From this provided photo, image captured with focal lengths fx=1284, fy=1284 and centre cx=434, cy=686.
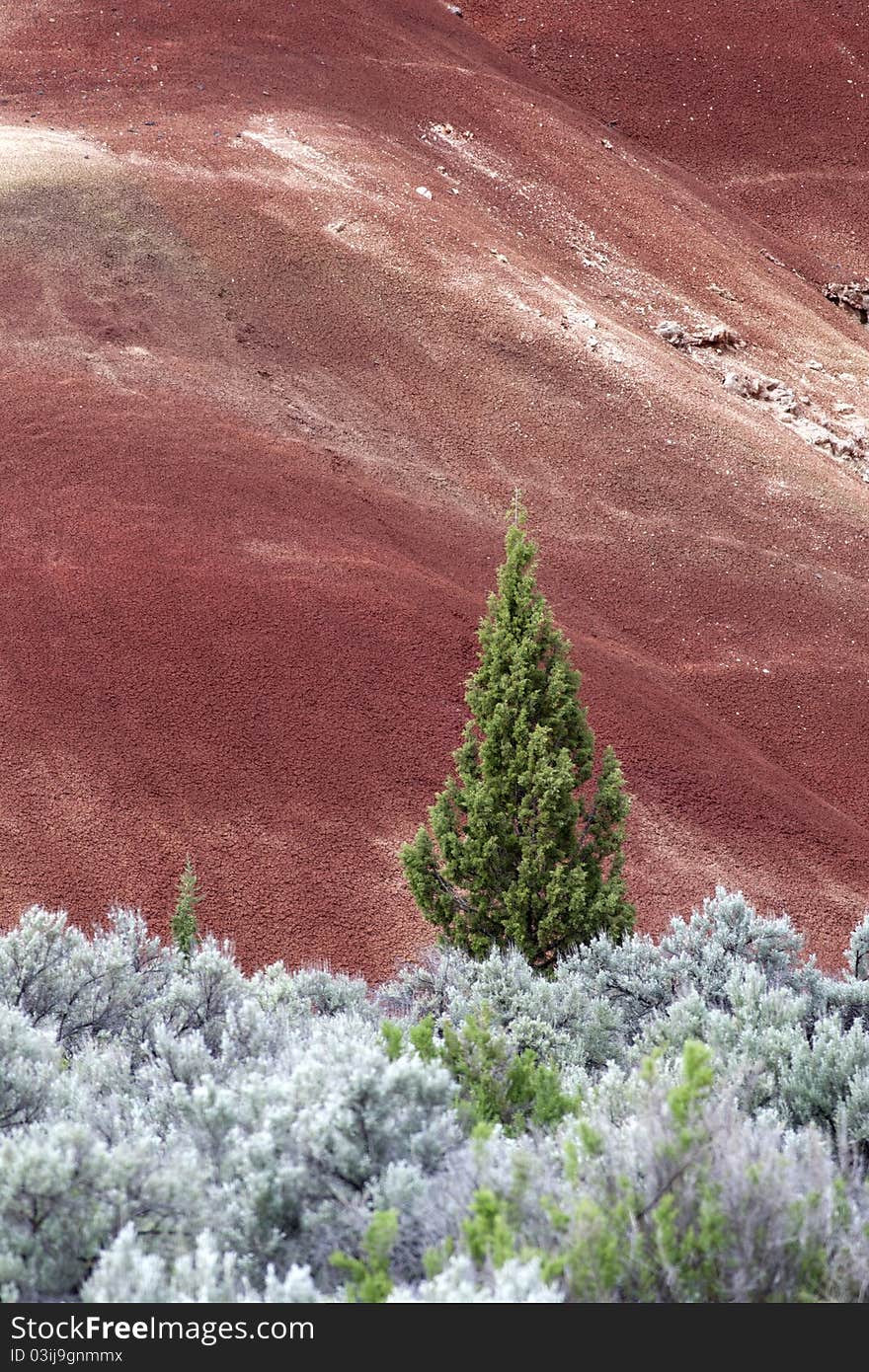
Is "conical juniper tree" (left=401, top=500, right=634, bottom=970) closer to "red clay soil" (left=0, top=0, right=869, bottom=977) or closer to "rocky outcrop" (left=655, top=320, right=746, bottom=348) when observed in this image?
"red clay soil" (left=0, top=0, right=869, bottom=977)

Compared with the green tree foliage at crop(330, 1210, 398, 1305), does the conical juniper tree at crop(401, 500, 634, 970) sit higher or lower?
higher

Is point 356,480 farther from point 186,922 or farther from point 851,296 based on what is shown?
point 851,296

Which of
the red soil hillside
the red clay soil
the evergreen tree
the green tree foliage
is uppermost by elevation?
the red soil hillside

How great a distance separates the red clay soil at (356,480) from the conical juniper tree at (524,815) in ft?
8.54

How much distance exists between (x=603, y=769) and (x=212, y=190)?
1785cm

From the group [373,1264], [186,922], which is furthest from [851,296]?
[373,1264]

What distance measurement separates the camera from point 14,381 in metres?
20.2

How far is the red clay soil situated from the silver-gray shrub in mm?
6521

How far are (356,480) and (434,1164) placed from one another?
15998 mm

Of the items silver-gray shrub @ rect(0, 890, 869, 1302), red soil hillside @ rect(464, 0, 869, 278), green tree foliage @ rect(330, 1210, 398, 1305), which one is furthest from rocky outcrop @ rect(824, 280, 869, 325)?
green tree foliage @ rect(330, 1210, 398, 1305)

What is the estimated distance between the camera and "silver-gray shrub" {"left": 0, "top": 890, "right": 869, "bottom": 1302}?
14.2ft

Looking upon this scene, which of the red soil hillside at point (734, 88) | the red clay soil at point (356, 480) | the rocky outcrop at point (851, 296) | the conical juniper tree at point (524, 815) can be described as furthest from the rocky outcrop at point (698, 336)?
the conical juniper tree at point (524, 815)

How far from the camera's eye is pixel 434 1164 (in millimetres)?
5352
